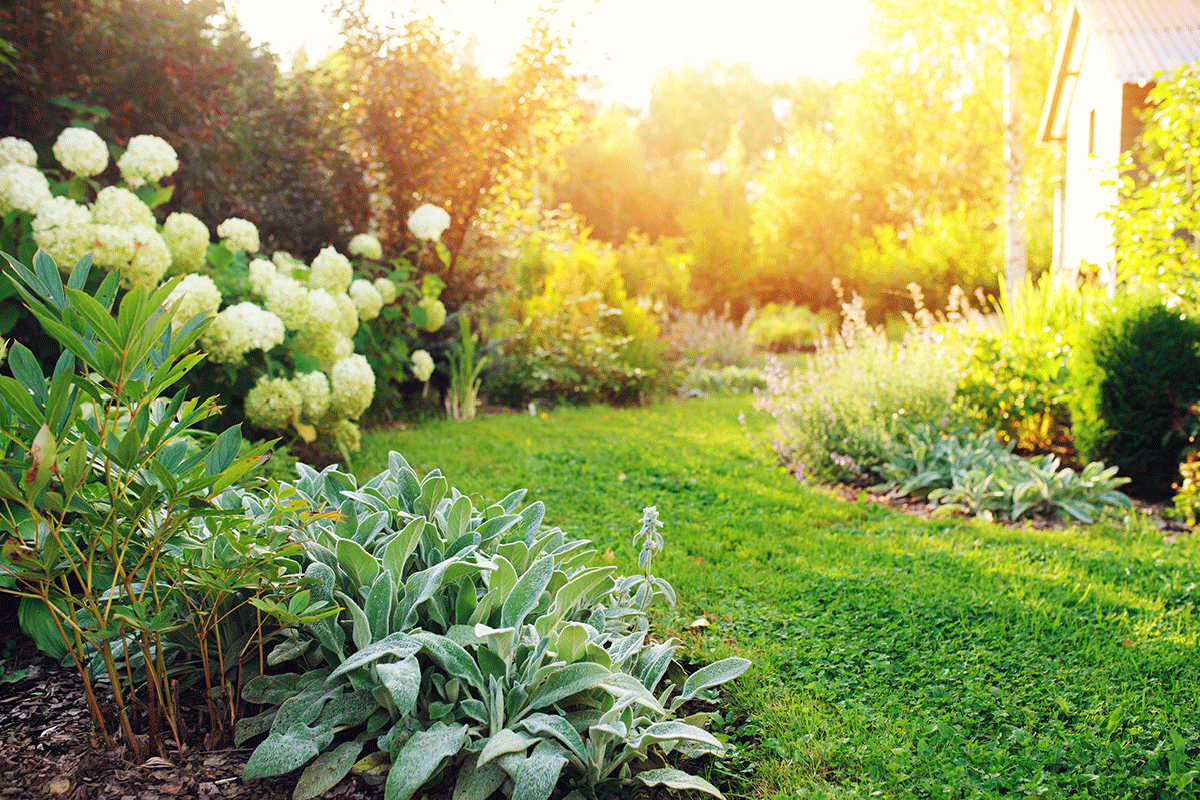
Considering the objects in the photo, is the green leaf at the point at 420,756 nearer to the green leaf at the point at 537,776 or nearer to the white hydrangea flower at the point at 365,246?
the green leaf at the point at 537,776

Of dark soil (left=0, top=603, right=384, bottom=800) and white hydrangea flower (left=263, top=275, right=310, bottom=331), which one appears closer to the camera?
dark soil (left=0, top=603, right=384, bottom=800)

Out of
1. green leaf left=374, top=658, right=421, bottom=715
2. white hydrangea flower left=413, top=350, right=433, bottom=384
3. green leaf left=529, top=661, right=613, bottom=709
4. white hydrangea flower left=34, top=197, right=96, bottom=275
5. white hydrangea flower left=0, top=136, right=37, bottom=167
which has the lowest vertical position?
green leaf left=529, top=661, right=613, bottom=709

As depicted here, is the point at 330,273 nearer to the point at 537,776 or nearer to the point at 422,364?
the point at 422,364

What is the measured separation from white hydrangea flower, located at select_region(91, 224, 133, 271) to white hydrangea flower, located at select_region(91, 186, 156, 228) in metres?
0.11

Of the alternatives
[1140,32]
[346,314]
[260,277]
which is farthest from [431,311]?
[1140,32]

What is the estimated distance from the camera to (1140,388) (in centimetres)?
420

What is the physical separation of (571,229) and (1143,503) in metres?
6.39

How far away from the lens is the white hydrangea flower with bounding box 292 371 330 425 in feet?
11.8

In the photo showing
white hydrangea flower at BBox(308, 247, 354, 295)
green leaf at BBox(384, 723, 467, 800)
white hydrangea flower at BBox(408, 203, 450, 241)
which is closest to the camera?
green leaf at BBox(384, 723, 467, 800)

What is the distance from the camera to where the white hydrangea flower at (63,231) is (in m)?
2.91

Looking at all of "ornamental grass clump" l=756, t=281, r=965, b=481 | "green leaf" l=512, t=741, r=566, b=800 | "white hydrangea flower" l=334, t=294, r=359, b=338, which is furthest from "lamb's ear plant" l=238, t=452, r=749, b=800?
"ornamental grass clump" l=756, t=281, r=965, b=481

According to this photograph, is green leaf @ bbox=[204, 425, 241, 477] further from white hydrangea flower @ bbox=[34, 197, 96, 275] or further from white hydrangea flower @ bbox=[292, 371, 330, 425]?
white hydrangea flower @ bbox=[292, 371, 330, 425]

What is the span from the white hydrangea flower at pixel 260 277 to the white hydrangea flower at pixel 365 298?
703 mm

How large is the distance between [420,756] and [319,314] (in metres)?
2.72
